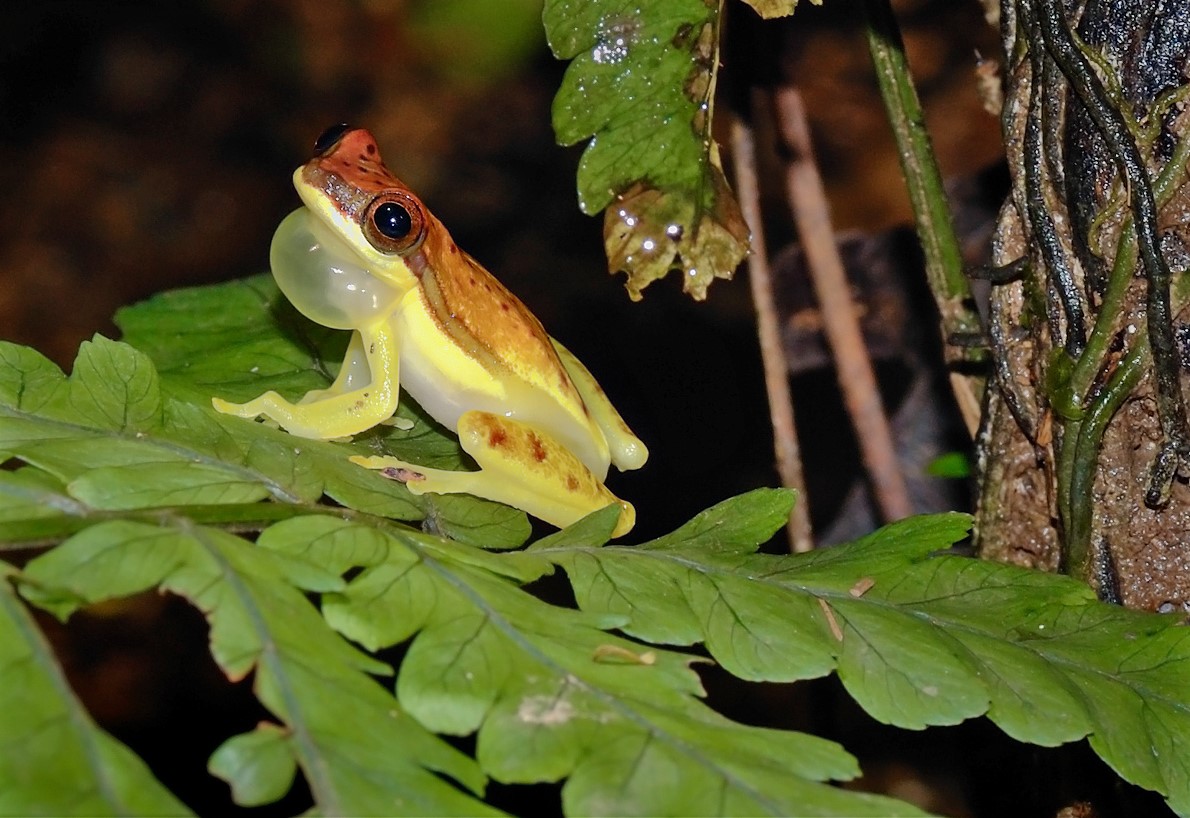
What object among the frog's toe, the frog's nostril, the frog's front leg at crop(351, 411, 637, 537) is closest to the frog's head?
the frog's nostril

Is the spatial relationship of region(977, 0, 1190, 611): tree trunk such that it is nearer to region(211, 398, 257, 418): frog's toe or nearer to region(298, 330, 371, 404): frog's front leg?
region(298, 330, 371, 404): frog's front leg

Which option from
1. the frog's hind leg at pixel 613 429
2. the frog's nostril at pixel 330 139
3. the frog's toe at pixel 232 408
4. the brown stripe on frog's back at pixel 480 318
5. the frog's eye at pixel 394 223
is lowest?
the frog's hind leg at pixel 613 429

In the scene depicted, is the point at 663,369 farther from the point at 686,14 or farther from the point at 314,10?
the point at 314,10

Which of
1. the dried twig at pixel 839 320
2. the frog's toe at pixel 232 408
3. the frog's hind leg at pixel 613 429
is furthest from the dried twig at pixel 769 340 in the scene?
the frog's toe at pixel 232 408

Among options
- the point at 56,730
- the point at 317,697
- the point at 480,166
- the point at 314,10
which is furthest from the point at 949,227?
the point at 314,10

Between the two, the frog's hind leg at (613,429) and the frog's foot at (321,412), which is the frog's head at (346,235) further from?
the frog's hind leg at (613,429)

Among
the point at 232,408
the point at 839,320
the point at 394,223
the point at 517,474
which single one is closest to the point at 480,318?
the point at 394,223

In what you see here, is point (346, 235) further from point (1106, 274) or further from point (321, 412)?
point (1106, 274)
